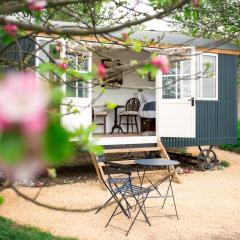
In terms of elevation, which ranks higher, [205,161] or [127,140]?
[127,140]

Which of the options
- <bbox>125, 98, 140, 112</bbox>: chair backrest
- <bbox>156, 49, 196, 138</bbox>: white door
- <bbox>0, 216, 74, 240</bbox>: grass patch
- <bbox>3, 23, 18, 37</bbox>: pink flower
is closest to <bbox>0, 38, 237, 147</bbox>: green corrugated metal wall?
<bbox>156, 49, 196, 138</bbox>: white door

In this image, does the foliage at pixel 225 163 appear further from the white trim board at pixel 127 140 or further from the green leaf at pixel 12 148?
the green leaf at pixel 12 148

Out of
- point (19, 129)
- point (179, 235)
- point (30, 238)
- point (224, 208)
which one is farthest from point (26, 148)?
point (224, 208)

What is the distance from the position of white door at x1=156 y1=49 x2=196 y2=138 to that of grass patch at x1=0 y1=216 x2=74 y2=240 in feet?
15.7

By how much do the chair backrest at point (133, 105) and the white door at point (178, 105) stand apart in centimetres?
238

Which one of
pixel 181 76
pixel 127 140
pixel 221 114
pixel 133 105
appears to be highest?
pixel 181 76

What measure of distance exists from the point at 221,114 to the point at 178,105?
179 cm

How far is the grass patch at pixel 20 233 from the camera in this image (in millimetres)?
4318

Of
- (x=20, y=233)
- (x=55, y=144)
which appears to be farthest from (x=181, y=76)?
(x=55, y=144)

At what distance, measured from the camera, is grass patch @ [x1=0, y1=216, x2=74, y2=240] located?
170 inches

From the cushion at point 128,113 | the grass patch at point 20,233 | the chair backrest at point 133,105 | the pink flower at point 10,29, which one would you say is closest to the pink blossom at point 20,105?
the pink flower at point 10,29

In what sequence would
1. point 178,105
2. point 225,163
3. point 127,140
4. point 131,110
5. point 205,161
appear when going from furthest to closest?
point 131,110 → point 225,163 → point 205,161 → point 178,105 → point 127,140

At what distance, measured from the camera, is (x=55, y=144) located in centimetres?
39

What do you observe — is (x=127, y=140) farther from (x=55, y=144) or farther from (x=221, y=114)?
(x=55, y=144)
